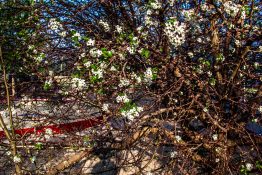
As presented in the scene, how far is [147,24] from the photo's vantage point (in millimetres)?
4355

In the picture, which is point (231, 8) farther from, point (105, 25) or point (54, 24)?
point (54, 24)

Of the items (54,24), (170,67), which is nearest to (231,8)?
(170,67)

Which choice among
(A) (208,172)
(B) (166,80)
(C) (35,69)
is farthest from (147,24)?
(A) (208,172)

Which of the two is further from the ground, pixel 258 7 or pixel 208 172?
pixel 258 7

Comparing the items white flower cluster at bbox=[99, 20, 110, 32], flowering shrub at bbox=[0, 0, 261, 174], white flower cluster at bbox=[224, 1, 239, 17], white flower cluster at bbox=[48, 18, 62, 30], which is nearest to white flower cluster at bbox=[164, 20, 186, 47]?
flowering shrub at bbox=[0, 0, 261, 174]

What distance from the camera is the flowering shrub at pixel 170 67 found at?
4.14 m

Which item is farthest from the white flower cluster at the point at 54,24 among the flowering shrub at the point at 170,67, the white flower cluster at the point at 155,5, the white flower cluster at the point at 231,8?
the white flower cluster at the point at 231,8

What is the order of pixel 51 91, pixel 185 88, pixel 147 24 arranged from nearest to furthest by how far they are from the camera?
1. pixel 147 24
2. pixel 185 88
3. pixel 51 91

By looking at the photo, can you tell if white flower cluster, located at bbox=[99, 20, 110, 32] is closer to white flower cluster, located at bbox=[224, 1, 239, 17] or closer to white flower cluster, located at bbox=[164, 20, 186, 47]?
white flower cluster, located at bbox=[164, 20, 186, 47]

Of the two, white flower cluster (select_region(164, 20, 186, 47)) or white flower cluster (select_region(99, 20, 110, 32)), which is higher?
white flower cluster (select_region(99, 20, 110, 32))

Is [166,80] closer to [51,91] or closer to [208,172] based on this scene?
[208,172]

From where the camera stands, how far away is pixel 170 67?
4.50m

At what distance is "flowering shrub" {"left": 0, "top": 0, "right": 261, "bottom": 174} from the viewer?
414 centimetres

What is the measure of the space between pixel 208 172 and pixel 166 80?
5.34 feet
